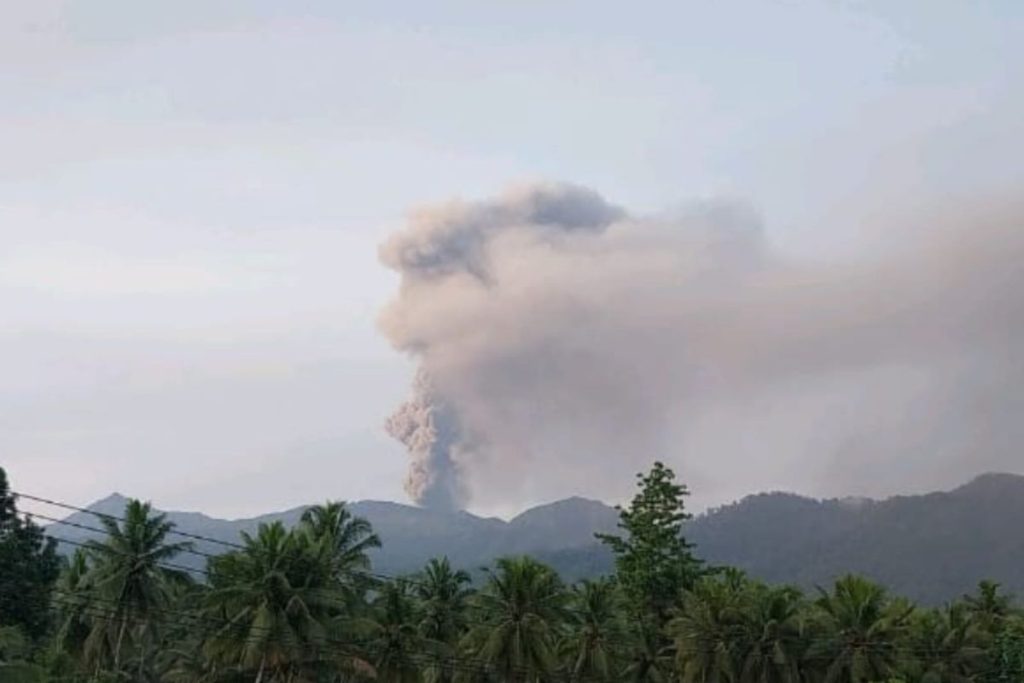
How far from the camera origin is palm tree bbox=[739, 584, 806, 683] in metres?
75.8

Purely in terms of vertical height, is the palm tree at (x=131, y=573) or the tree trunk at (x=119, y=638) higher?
the palm tree at (x=131, y=573)

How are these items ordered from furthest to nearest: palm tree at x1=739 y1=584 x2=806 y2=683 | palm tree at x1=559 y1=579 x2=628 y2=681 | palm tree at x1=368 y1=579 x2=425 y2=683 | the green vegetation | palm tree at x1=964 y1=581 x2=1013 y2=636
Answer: palm tree at x1=964 y1=581 x2=1013 y2=636
palm tree at x1=739 y1=584 x2=806 y2=683
palm tree at x1=559 y1=579 x2=628 y2=681
palm tree at x1=368 y1=579 x2=425 y2=683
the green vegetation

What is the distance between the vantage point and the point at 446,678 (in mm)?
76938

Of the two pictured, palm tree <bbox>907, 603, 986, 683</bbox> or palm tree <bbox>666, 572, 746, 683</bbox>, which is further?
palm tree <bbox>907, 603, 986, 683</bbox>

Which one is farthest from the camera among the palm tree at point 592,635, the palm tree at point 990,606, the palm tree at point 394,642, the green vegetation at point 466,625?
the palm tree at point 990,606

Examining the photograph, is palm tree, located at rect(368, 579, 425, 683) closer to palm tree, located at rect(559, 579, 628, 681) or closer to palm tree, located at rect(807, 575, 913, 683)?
palm tree, located at rect(559, 579, 628, 681)

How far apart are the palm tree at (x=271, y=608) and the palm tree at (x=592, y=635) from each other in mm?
17894

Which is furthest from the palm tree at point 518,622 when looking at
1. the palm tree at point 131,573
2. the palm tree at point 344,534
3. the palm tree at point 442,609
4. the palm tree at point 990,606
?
the palm tree at point 990,606

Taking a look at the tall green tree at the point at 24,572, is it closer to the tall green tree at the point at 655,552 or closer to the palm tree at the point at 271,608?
the palm tree at the point at 271,608

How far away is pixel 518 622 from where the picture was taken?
7150 cm

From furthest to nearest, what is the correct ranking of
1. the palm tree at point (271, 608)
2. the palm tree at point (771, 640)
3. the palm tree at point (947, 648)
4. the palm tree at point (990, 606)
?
1. the palm tree at point (990, 606)
2. the palm tree at point (947, 648)
3. the palm tree at point (771, 640)
4. the palm tree at point (271, 608)

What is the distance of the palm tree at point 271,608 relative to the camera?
60.2 meters

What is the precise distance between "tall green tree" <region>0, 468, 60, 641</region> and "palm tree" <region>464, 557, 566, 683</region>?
2349 cm

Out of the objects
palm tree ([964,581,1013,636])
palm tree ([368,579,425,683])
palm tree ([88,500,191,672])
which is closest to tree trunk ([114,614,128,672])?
palm tree ([88,500,191,672])
